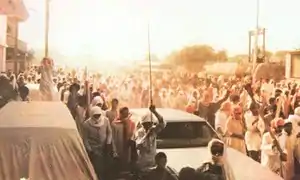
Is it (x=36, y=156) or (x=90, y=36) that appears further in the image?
(x=90, y=36)

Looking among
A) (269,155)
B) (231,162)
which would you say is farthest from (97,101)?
(269,155)

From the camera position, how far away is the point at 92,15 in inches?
108

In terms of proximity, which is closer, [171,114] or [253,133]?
[171,114]

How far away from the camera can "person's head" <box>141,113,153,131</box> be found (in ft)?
9.00

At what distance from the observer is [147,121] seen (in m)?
2.75

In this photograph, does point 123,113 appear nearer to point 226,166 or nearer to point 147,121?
point 147,121

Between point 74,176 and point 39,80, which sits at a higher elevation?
point 39,80

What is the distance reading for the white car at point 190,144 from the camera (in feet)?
9.01

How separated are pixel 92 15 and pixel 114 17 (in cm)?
11

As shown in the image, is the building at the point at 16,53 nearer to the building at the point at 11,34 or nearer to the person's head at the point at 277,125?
the building at the point at 11,34

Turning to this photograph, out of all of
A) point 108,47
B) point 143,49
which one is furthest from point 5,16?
point 143,49

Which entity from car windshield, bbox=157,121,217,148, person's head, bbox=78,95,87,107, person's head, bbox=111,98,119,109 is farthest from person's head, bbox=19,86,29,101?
car windshield, bbox=157,121,217,148

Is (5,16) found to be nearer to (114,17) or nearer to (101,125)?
(114,17)

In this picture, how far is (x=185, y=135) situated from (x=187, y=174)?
196mm
